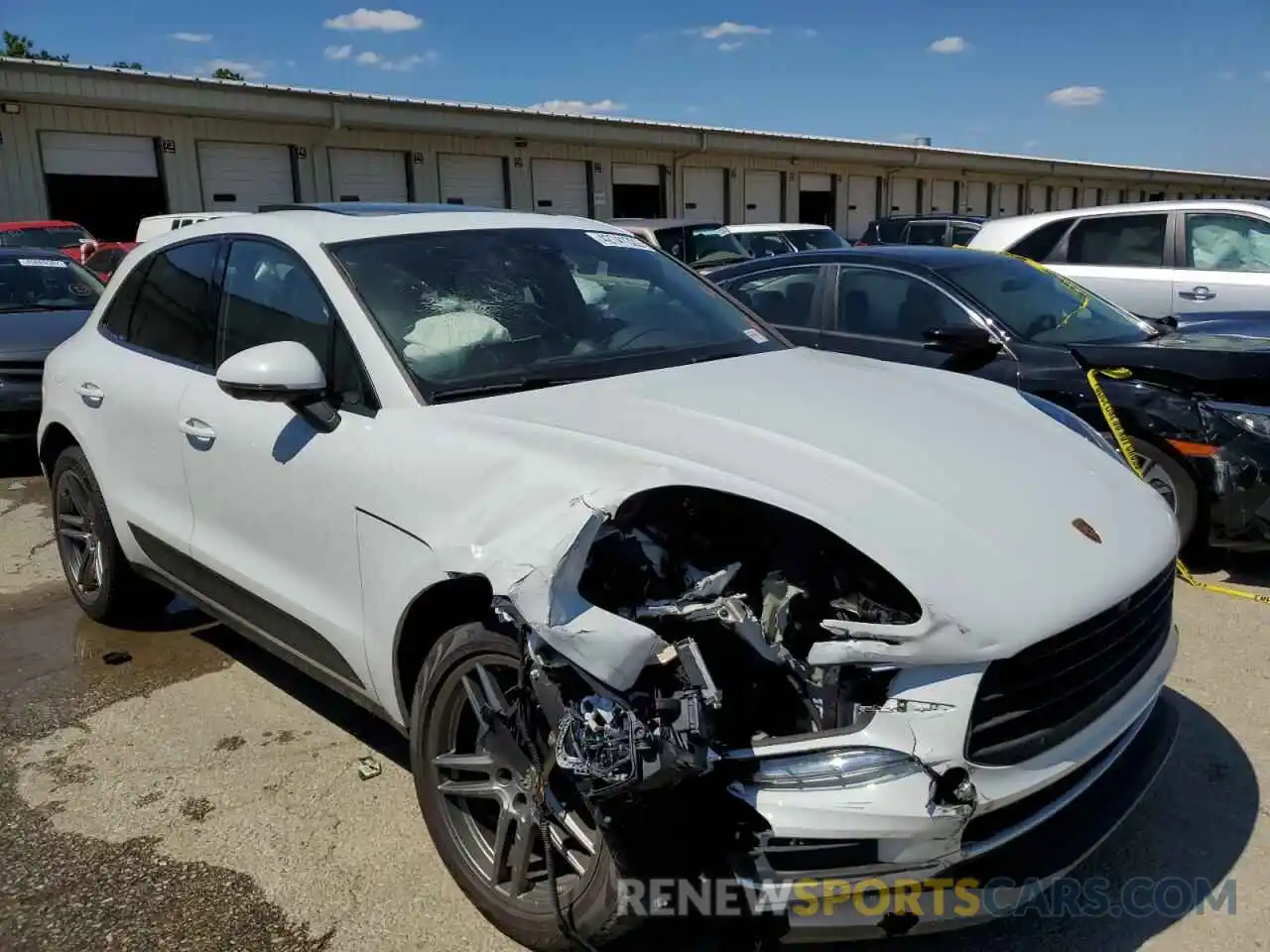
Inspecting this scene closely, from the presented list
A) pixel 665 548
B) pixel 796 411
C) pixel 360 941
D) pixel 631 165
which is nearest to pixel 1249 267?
pixel 796 411

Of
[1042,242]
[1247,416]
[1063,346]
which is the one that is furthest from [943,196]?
[1247,416]

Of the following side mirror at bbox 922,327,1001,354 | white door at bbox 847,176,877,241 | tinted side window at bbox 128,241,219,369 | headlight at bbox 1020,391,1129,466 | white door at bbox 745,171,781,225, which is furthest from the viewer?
white door at bbox 847,176,877,241

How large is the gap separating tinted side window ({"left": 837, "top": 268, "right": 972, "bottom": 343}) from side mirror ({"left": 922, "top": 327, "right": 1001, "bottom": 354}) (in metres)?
0.28

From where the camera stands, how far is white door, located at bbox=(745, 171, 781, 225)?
31.7 metres

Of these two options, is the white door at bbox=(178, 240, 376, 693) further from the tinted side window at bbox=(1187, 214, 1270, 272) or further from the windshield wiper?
the tinted side window at bbox=(1187, 214, 1270, 272)

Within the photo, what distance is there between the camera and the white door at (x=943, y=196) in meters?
39.1

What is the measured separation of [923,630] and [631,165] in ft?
92.4

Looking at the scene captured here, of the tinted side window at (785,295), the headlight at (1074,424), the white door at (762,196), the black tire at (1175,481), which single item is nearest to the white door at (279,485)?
the headlight at (1074,424)

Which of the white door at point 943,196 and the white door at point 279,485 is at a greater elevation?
the white door at point 943,196

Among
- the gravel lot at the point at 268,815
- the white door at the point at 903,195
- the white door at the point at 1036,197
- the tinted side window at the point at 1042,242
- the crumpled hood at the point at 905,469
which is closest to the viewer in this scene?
the crumpled hood at the point at 905,469

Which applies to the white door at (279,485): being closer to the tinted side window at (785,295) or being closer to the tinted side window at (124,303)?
the tinted side window at (124,303)

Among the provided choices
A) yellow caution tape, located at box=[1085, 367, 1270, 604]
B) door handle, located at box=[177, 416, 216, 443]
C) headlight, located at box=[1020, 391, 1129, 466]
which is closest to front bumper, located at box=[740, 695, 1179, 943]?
headlight, located at box=[1020, 391, 1129, 466]

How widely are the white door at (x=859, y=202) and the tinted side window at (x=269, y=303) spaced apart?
3387cm

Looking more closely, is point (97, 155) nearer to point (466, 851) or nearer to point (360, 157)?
point (360, 157)
